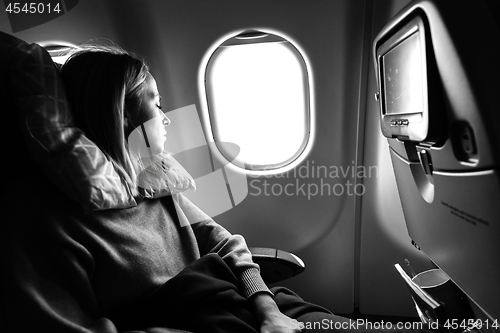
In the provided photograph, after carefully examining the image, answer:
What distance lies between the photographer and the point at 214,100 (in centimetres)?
180

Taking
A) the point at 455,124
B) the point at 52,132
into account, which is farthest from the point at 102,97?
the point at 455,124

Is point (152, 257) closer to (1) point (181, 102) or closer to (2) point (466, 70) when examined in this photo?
(1) point (181, 102)

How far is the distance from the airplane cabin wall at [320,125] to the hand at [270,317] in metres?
0.71

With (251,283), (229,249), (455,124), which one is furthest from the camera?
(229,249)

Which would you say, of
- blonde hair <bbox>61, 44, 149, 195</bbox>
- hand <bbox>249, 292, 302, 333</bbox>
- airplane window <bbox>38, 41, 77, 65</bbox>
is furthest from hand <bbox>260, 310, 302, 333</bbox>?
airplane window <bbox>38, 41, 77, 65</bbox>

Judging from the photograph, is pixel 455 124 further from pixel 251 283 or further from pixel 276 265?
pixel 276 265

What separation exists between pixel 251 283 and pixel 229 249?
0.19m

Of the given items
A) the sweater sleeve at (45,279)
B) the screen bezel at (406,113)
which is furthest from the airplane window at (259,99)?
the sweater sleeve at (45,279)

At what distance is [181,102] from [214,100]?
146mm

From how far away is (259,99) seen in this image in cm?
185

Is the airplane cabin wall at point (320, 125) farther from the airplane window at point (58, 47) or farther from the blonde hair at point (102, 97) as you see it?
the blonde hair at point (102, 97)

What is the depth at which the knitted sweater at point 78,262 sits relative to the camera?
887 millimetres

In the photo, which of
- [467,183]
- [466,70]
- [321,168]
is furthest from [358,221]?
[466,70]

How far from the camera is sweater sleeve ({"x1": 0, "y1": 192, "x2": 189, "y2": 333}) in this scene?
878 millimetres
